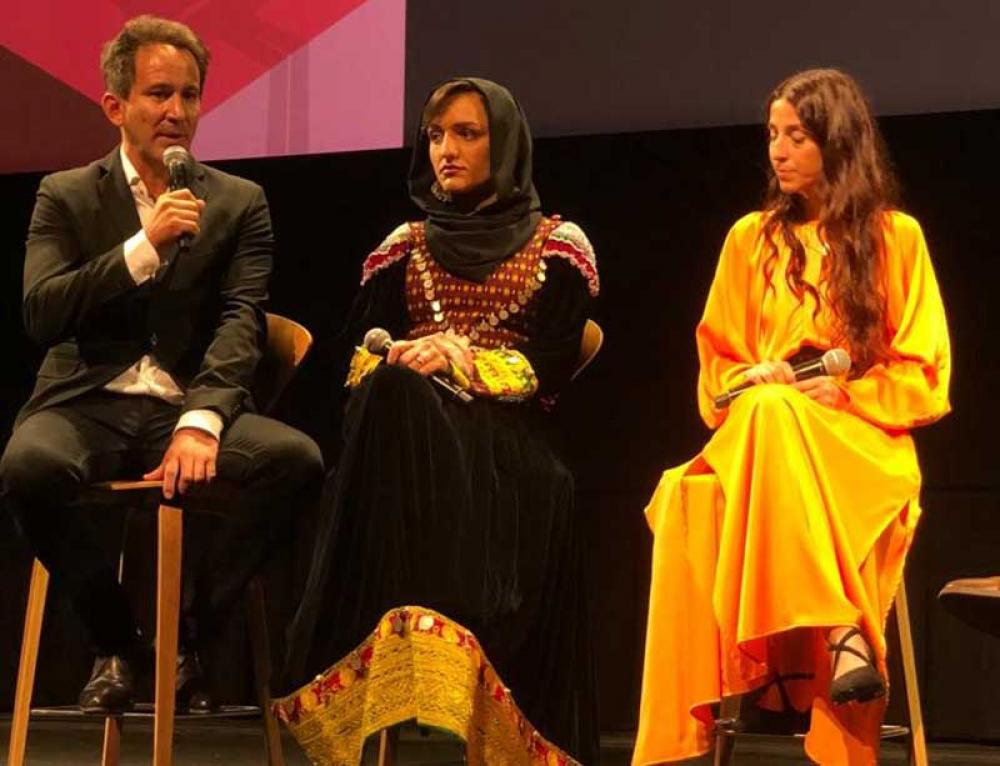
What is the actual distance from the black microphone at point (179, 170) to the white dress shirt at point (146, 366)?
63 millimetres

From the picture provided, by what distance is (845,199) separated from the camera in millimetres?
3422

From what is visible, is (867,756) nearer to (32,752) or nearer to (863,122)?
(863,122)

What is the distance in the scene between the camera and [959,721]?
4.19m

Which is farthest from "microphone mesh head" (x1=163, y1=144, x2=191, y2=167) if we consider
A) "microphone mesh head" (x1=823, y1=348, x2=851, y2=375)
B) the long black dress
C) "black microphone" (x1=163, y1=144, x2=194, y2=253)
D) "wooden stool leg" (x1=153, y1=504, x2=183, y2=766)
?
"microphone mesh head" (x1=823, y1=348, x2=851, y2=375)

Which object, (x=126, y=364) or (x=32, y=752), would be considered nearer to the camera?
(x=126, y=364)

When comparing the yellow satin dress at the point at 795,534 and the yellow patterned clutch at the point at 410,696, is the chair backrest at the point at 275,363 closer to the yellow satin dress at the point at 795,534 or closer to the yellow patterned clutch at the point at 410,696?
the yellow patterned clutch at the point at 410,696

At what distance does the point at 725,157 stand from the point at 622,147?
268mm

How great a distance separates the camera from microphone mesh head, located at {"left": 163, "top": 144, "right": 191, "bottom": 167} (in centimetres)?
324

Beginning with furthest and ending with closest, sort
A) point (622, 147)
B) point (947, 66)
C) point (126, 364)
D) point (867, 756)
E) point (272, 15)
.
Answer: point (272, 15), point (622, 147), point (947, 66), point (126, 364), point (867, 756)

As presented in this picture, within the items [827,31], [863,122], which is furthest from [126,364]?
[827,31]

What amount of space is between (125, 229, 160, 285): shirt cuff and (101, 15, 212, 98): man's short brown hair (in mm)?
383

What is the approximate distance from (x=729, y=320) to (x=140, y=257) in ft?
3.75

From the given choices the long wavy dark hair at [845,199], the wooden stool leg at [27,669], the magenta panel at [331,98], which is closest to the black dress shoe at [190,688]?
the wooden stool leg at [27,669]

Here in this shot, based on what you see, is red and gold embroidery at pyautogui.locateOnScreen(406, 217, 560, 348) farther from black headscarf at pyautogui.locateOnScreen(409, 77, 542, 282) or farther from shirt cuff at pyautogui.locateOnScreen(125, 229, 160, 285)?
shirt cuff at pyautogui.locateOnScreen(125, 229, 160, 285)
